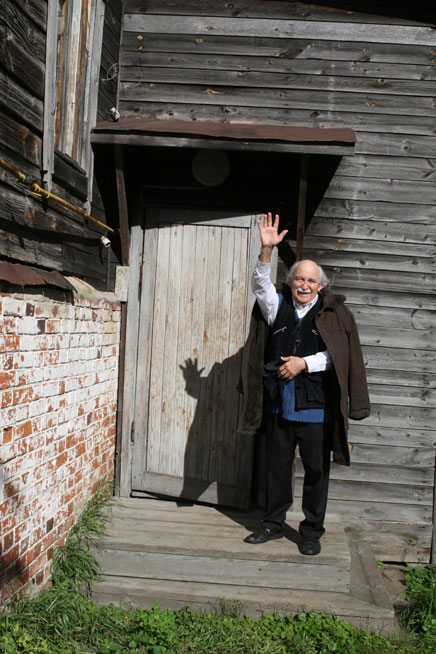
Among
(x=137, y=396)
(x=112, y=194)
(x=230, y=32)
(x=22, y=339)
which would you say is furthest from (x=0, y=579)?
(x=230, y=32)

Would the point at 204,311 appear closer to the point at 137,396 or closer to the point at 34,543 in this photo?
the point at 137,396

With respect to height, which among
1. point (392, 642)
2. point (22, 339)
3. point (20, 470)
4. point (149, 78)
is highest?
point (149, 78)

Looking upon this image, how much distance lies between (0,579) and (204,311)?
2.59m

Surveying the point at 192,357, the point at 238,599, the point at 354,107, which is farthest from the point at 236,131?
the point at 238,599

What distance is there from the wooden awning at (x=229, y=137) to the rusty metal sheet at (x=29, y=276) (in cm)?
130

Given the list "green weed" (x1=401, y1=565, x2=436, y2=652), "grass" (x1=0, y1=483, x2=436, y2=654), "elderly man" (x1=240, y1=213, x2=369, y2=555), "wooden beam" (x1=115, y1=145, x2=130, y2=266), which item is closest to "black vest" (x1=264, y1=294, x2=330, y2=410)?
"elderly man" (x1=240, y1=213, x2=369, y2=555)

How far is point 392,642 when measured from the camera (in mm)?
3537

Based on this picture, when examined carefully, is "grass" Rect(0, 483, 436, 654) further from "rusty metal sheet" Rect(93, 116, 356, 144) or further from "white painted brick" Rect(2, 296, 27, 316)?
"rusty metal sheet" Rect(93, 116, 356, 144)

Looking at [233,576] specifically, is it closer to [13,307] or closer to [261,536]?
[261,536]

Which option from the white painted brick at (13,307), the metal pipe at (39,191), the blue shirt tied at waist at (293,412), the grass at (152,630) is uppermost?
the metal pipe at (39,191)

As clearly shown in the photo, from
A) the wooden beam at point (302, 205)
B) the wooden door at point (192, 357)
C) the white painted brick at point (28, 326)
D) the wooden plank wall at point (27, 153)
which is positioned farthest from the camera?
the wooden door at point (192, 357)

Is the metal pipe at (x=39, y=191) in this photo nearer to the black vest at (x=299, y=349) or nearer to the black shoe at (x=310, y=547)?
the black vest at (x=299, y=349)

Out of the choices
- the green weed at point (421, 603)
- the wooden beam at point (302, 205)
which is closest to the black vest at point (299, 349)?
the wooden beam at point (302, 205)

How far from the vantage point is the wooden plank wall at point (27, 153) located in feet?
10.4
